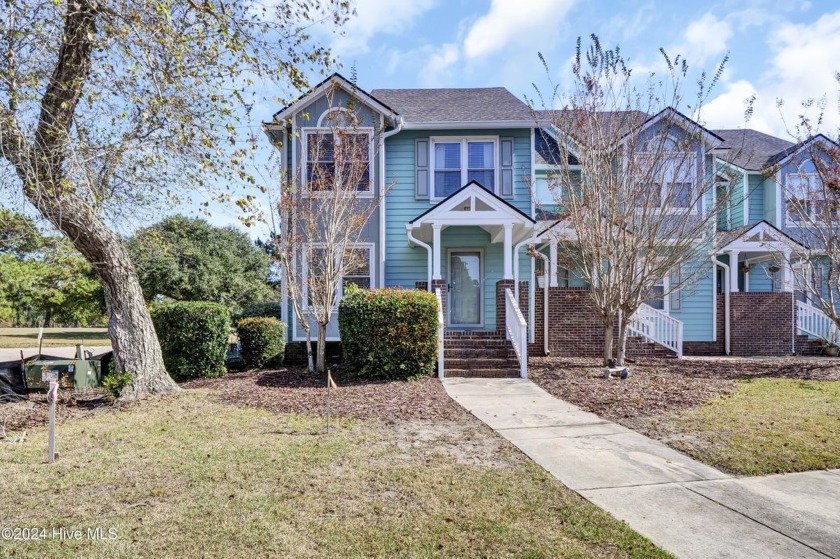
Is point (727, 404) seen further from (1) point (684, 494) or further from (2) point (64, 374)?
(2) point (64, 374)

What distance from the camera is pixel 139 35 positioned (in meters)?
6.01

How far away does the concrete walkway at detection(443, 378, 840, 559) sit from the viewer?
10.3ft

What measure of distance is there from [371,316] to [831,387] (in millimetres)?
8309

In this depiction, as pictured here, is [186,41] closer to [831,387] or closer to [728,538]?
[728,538]

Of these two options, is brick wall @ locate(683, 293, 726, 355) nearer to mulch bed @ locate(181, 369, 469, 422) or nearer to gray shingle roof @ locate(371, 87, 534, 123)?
gray shingle roof @ locate(371, 87, 534, 123)

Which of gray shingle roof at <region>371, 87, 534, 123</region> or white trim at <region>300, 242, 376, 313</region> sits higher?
gray shingle roof at <region>371, 87, 534, 123</region>

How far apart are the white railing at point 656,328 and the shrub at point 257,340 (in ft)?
28.9

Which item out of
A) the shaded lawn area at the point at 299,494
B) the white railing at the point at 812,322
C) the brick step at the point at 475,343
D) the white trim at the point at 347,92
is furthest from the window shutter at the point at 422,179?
the white railing at the point at 812,322

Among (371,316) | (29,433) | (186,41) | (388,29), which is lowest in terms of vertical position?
(29,433)

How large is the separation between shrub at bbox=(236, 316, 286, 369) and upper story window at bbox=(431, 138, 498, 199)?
17.4 ft

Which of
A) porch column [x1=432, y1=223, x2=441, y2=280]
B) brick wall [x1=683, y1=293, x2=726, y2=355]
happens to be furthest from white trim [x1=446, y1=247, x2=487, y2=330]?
brick wall [x1=683, y1=293, x2=726, y2=355]

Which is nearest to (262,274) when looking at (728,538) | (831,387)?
(831,387)

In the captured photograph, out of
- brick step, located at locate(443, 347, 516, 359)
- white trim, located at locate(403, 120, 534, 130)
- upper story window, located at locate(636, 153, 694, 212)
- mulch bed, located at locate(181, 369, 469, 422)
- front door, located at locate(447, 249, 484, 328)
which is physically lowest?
mulch bed, located at locate(181, 369, 469, 422)

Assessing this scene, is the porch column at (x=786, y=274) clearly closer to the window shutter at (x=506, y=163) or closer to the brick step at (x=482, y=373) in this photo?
the window shutter at (x=506, y=163)
